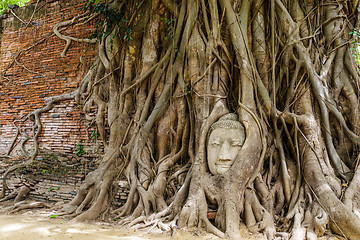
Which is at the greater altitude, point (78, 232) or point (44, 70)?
point (44, 70)

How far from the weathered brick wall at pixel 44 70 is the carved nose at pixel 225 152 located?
2732mm

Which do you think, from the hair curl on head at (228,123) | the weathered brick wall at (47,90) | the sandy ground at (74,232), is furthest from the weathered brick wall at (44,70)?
the hair curl on head at (228,123)

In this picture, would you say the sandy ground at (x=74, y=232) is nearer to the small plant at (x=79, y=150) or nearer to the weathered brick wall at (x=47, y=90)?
the weathered brick wall at (x=47, y=90)

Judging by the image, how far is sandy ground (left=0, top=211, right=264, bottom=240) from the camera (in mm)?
2637

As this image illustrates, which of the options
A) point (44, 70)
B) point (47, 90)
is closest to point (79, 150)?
point (47, 90)

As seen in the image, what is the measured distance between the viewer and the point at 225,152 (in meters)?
3.13

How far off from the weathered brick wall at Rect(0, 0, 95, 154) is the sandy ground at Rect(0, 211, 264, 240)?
187cm

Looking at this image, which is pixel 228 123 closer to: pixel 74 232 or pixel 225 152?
pixel 225 152

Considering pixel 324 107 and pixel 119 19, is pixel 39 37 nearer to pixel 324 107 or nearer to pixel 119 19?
Result: pixel 119 19

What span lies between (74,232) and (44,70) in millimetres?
3985

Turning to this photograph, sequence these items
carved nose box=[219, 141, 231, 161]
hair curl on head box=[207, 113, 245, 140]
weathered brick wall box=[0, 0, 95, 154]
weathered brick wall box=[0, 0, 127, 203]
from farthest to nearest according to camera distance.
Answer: weathered brick wall box=[0, 0, 95, 154]
weathered brick wall box=[0, 0, 127, 203]
hair curl on head box=[207, 113, 245, 140]
carved nose box=[219, 141, 231, 161]

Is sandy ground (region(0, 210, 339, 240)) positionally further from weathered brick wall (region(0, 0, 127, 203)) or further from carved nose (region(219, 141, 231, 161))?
weathered brick wall (region(0, 0, 127, 203))

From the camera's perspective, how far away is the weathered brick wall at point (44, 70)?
201 inches

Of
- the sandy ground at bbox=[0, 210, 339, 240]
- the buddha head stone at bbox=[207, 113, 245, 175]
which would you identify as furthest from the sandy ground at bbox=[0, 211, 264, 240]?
the buddha head stone at bbox=[207, 113, 245, 175]
